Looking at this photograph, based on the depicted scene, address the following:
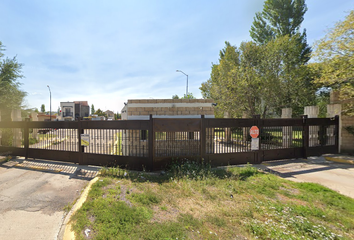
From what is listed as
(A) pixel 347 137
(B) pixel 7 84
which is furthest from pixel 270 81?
(B) pixel 7 84

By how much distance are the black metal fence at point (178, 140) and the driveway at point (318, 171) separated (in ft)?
1.48

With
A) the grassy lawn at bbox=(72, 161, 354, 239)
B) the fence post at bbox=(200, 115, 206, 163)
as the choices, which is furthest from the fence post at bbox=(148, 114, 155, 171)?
the fence post at bbox=(200, 115, 206, 163)

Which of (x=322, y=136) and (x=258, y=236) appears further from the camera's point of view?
(x=322, y=136)

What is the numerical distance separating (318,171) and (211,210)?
20.0 feet

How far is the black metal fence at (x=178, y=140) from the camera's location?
642 cm

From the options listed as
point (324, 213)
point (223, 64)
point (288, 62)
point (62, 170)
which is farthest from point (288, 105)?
point (62, 170)

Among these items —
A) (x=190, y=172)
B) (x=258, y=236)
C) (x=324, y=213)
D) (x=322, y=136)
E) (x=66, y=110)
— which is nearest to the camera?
(x=258, y=236)

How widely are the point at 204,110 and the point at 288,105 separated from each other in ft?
33.2

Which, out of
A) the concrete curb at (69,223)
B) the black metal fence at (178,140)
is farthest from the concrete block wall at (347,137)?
the concrete curb at (69,223)

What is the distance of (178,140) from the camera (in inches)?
295

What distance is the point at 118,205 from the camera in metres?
3.57

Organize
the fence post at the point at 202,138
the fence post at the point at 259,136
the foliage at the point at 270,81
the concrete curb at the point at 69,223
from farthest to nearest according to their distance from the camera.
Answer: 1. the foliage at the point at 270,81
2. the fence post at the point at 259,136
3. the fence post at the point at 202,138
4. the concrete curb at the point at 69,223

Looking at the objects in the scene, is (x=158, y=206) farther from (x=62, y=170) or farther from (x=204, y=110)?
(x=204, y=110)

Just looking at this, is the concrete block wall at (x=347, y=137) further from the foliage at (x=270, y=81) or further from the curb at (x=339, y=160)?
the foliage at (x=270, y=81)
